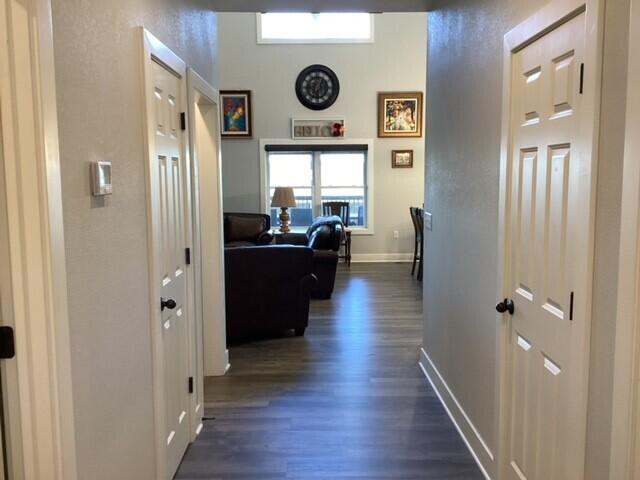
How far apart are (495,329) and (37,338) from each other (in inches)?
74.4

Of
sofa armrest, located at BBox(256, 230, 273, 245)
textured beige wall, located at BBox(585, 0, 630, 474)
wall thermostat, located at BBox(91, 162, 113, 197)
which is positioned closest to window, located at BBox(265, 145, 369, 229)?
sofa armrest, located at BBox(256, 230, 273, 245)

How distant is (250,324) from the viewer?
484 cm

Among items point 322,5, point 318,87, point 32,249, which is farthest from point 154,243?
point 318,87

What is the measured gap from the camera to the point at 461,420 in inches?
121

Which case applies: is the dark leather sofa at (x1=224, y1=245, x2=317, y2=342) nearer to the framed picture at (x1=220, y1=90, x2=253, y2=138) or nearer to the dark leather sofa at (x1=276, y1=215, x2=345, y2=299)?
the dark leather sofa at (x1=276, y1=215, x2=345, y2=299)

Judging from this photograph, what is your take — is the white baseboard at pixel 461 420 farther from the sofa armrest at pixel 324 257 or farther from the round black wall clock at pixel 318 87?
the round black wall clock at pixel 318 87

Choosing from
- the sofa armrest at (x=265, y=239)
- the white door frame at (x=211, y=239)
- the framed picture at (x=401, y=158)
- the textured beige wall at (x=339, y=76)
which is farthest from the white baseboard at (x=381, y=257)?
the white door frame at (x=211, y=239)

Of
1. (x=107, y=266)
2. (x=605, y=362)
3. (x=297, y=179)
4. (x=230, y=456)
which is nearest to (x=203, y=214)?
(x=230, y=456)

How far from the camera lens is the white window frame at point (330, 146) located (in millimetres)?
8891

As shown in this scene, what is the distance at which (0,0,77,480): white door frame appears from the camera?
129 centimetres

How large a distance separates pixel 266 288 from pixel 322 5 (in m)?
2.34

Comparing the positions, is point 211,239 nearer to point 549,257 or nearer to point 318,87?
point 549,257

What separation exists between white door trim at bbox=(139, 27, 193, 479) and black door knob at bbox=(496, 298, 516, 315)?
146cm

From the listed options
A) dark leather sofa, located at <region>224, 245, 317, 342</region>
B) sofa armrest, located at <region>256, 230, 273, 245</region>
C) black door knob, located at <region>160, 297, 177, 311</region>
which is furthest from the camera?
sofa armrest, located at <region>256, 230, 273, 245</region>
